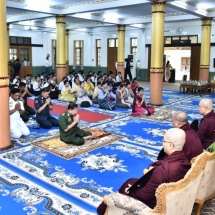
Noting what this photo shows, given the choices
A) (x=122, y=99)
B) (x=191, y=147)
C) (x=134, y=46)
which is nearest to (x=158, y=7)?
(x=122, y=99)

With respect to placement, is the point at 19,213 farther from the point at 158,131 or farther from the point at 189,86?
the point at 189,86

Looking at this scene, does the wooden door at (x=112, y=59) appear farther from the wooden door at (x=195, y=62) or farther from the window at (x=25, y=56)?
the window at (x=25, y=56)

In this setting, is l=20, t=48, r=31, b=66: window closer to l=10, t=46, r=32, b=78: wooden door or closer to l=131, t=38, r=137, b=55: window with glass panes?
l=10, t=46, r=32, b=78: wooden door

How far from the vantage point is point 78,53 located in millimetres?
22578

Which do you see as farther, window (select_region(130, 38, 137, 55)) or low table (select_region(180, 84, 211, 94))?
window (select_region(130, 38, 137, 55))

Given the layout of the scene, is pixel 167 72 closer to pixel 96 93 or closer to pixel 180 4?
pixel 180 4

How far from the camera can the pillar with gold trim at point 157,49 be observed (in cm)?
966

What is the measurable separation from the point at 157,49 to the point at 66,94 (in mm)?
3624

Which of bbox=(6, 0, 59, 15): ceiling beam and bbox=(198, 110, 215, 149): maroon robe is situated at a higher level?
bbox=(6, 0, 59, 15): ceiling beam

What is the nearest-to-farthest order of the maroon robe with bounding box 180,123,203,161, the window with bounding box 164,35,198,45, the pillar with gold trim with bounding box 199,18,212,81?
the maroon robe with bounding box 180,123,203,161, the pillar with gold trim with bounding box 199,18,212,81, the window with bounding box 164,35,198,45

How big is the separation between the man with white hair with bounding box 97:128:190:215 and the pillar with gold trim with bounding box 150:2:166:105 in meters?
7.59

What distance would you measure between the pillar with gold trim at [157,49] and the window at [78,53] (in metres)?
12.9

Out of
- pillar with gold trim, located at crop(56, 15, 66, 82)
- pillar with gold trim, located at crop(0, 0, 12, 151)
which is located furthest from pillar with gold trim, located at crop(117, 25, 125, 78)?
pillar with gold trim, located at crop(0, 0, 12, 151)

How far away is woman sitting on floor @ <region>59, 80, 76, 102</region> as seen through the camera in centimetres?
1082
